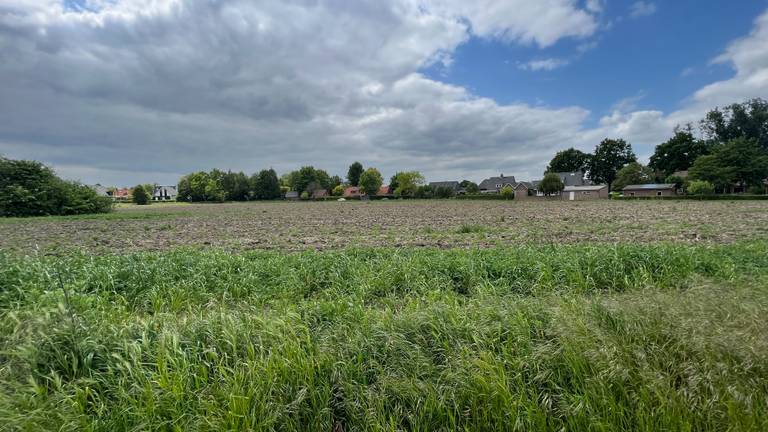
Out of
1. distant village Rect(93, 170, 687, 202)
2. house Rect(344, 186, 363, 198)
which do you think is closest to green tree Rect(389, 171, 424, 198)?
distant village Rect(93, 170, 687, 202)

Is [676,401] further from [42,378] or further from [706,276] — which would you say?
[42,378]

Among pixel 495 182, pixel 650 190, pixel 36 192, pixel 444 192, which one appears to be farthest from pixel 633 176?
pixel 36 192

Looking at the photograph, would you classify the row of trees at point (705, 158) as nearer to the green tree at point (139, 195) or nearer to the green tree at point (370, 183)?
the green tree at point (370, 183)

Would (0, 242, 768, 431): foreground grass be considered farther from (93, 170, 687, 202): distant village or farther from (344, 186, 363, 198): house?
(344, 186, 363, 198): house

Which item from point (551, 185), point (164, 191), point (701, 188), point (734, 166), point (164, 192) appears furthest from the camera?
point (164, 191)

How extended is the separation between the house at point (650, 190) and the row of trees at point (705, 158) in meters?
1.97

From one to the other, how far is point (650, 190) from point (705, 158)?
45.3 feet

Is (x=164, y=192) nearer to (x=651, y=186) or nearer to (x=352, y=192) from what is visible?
(x=352, y=192)

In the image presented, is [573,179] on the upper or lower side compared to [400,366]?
upper

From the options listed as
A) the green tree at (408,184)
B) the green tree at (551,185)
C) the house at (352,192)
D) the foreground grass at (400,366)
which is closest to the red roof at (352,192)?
the house at (352,192)

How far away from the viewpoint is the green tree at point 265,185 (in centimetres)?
10631

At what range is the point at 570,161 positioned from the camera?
108438 mm

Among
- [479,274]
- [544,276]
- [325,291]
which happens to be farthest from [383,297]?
[544,276]

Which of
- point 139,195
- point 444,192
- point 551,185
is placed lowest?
point 444,192
